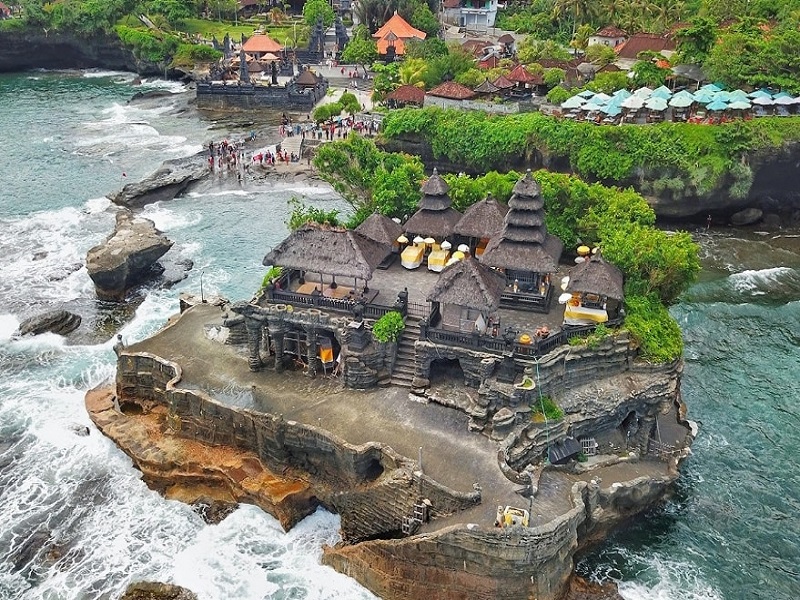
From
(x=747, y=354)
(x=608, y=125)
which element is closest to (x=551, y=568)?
(x=747, y=354)

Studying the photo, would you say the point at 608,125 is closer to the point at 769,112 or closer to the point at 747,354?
the point at 769,112

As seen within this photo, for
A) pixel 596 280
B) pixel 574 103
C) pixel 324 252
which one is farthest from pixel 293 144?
pixel 596 280

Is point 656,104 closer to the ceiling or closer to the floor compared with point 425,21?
closer to the floor

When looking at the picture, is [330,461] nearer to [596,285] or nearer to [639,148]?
[596,285]

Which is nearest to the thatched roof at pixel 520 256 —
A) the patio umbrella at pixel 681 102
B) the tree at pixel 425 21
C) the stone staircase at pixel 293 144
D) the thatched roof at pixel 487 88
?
the patio umbrella at pixel 681 102

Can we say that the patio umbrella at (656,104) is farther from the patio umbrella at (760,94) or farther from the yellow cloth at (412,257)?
the yellow cloth at (412,257)

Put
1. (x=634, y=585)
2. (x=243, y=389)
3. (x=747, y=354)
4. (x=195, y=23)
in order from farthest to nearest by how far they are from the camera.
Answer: (x=195, y=23) → (x=747, y=354) → (x=243, y=389) → (x=634, y=585)

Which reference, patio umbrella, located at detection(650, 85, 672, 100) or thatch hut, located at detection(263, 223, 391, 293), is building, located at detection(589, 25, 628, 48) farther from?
thatch hut, located at detection(263, 223, 391, 293)
